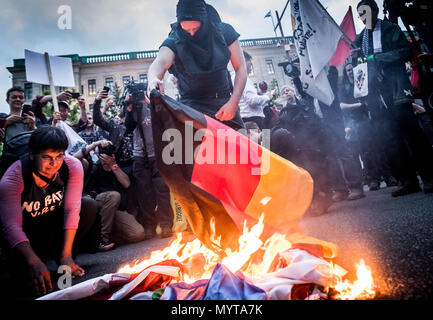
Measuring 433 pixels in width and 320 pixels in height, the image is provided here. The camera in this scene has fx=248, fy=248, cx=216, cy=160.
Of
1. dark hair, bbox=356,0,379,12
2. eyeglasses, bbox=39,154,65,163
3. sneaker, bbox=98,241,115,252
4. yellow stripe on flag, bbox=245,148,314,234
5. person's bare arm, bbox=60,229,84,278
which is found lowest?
sneaker, bbox=98,241,115,252

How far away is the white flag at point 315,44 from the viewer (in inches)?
157

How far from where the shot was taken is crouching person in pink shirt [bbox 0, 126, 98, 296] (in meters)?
1.96

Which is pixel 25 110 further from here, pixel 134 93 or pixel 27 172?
pixel 27 172

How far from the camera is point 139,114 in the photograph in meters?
3.97

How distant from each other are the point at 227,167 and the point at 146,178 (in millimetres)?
2401

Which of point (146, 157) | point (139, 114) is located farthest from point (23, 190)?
point (139, 114)

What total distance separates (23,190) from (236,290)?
2.08 metres

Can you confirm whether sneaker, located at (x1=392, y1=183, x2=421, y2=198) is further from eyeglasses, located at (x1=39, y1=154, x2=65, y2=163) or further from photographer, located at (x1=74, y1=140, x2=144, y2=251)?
eyeglasses, located at (x1=39, y1=154, x2=65, y2=163)

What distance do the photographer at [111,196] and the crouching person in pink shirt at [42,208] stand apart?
0.97m

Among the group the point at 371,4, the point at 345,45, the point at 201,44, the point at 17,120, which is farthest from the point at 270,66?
the point at 201,44

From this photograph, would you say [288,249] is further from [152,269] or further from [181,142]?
[181,142]

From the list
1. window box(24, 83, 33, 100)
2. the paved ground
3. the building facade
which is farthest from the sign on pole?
window box(24, 83, 33, 100)

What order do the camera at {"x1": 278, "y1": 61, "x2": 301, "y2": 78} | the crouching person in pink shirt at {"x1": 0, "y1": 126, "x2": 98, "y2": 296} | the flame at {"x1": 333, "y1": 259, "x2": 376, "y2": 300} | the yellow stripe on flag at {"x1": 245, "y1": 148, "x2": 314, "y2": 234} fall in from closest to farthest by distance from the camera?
the flame at {"x1": 333, "y1": 259, "x2": 376, "y2": 300}, the yellow stripe on flag at {"x1": 245, "y1": 148, "x2": 314, "y2": 234}, the crouching person in pink shirt at {"x1": 0, "y1": 126, "x2": 98, "y2": 296}, the camera at {"x1": 278, "y1": 61, "x2": 301, "y2": 78}

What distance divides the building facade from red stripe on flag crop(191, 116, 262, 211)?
31.7 meters
